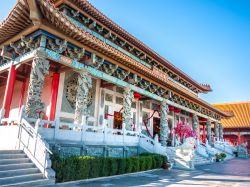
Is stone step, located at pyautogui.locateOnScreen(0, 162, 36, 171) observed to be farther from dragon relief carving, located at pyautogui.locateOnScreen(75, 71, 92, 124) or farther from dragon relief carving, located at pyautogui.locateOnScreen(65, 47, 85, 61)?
dragon relief carving, located at pyautogui.locateOnScreen(65, 47, 85, 61)

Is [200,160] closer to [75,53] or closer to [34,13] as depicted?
[75,53]

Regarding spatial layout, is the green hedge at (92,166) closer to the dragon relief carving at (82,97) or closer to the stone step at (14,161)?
the stone step at (14,161)

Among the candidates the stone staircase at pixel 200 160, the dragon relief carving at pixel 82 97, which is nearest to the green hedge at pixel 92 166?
the dragon relief carving at pixel 82 97

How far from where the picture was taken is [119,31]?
14258 millimetres

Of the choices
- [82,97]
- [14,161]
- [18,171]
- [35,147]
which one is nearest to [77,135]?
[82,97]

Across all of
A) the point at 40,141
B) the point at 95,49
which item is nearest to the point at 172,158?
the point at 95,49

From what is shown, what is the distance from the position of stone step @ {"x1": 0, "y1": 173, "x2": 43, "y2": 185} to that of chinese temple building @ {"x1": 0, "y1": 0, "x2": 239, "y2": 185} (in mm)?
332

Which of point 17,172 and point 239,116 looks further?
point 239,116

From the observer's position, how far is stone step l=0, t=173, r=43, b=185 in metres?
5.15

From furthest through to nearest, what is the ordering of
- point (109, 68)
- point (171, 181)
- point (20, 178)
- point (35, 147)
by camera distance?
1. point (109, 68)
2. point (171, 181)
3. point (35, 147)
4. point (20, 178)

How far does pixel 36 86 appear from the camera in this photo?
770cm

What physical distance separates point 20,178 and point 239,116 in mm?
32918

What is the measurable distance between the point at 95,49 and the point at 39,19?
109 inches

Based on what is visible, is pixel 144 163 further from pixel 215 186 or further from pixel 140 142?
pixel 215 186
